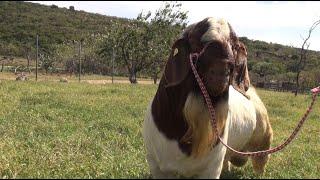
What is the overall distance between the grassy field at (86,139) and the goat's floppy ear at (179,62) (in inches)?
62.9

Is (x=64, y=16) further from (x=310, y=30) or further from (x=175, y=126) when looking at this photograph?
(x=175, y=126)

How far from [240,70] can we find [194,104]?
3.43ft

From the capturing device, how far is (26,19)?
77875 millimetres

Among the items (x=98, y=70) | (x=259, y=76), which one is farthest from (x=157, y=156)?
(x=259, y=76)

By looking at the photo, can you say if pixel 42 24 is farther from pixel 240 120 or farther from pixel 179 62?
pixel 179 62

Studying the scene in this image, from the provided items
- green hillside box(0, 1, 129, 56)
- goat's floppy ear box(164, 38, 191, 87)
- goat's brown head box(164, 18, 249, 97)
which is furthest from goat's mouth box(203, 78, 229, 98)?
green hillside box(0, 1, 129, 56)

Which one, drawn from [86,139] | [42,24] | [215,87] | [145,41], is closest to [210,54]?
[215,87]

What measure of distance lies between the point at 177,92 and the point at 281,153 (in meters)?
4.22

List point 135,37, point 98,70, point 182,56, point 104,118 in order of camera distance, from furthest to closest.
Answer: point 98,70, point 135,37, point 104,118, point 182,56

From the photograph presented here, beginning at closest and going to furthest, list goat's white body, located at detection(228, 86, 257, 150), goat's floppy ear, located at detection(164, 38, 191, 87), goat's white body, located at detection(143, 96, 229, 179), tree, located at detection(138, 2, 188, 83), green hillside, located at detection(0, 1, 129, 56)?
goat's floppy ear, located at detection(164, 38, 191, 87), goat's white body, located at detection(143, 96, 229, 179), goat's white body, located at detection(228, 86, 257, 150), tree, located at detection(138, 2, 188, 83), green hillside, located at detection(0, 1, 129, 56)

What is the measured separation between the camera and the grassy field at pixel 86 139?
594 cm

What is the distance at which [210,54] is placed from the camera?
3975 millimetres

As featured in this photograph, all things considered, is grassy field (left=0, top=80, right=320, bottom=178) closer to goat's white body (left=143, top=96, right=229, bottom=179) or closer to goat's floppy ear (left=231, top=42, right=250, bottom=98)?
goat's white body (left=143, top=96, right=229, bottom=179)

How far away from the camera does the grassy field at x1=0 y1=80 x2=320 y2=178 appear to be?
5.94 m
